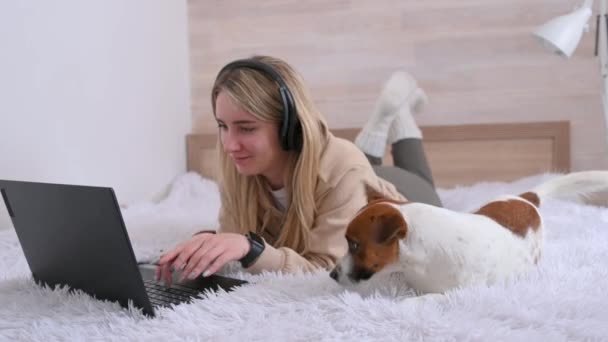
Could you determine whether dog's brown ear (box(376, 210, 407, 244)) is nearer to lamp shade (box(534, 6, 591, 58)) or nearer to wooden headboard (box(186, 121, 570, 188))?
lamp shade (box(534, 6, 591, 58))

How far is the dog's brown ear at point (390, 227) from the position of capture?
645 millimetres

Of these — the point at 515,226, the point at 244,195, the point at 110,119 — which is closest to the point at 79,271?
the point at 244,195

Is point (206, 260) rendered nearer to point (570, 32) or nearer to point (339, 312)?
point (339, 312)

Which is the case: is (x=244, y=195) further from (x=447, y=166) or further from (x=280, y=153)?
(x=447, y=166)

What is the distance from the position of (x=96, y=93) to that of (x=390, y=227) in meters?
1.32

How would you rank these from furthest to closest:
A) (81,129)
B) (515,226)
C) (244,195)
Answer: (81,129) → (244,195) → (515,226)

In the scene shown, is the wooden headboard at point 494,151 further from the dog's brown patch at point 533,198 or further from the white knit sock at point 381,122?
the dog's brown patch at point 533,198

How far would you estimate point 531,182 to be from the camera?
1747 mm

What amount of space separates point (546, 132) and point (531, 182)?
30cm

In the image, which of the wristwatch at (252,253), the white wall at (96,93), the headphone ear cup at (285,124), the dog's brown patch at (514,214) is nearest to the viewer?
the dog's brown patch at (514,214)

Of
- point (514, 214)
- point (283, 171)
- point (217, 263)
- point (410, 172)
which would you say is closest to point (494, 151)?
point (410, 172)

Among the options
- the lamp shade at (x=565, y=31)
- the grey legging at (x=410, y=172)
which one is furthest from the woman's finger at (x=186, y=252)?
the lamp shade at (x=565, y=31)

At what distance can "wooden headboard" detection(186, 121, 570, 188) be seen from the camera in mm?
1947

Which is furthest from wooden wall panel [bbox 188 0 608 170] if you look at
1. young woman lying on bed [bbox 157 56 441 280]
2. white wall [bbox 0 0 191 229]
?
young woman lying on bed [bbox 157 56 441 280]
